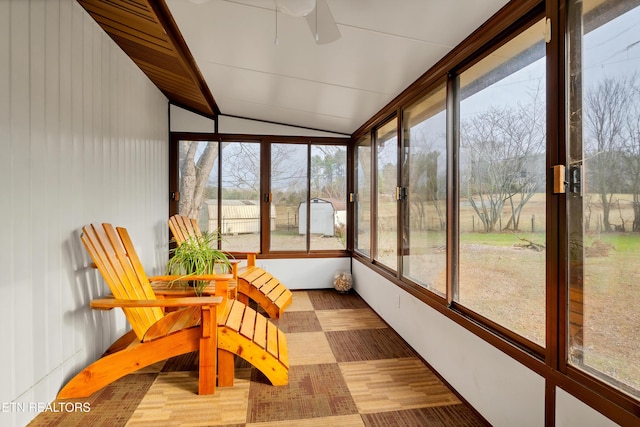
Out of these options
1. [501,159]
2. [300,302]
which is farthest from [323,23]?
[300,302]

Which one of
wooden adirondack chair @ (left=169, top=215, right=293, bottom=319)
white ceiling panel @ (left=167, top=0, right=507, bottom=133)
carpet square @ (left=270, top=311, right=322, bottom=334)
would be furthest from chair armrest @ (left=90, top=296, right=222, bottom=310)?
white ceiling panel @ (left=167, top=0, right=507, bottom=133)

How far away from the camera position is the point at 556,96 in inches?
61.4

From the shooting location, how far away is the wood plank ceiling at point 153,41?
242 cm

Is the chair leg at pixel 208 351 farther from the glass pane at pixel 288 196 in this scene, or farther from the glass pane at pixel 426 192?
the glass pane at pixel 288 196

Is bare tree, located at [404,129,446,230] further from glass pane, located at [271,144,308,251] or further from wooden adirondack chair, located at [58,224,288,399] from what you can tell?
glass pane, located at [271,144,308,251]

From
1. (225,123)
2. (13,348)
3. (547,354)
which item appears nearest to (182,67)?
(225,123)

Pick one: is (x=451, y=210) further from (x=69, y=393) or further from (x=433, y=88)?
(x=69, y=393)

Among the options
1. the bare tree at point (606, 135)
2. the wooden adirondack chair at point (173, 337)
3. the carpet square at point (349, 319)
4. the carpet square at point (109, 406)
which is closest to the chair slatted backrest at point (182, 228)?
the wooden adirondack chair at point (173, 337)

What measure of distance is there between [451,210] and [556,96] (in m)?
1.09

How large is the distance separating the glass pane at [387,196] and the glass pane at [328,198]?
3.46 ft

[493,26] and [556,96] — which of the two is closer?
[556,96]

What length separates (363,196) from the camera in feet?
15.9

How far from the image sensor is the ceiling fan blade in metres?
1.81

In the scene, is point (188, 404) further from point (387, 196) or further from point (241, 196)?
point (241, 196)
